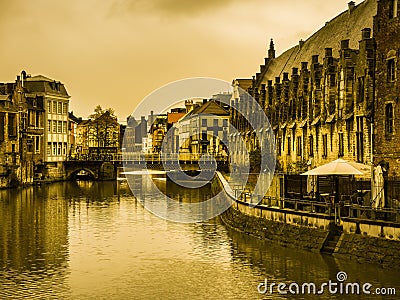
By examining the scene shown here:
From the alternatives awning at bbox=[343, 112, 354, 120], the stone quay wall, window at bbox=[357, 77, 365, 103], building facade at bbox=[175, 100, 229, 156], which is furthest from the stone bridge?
the stone quay wall

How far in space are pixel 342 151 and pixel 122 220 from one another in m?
17.2

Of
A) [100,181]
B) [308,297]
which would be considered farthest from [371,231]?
[100,181]

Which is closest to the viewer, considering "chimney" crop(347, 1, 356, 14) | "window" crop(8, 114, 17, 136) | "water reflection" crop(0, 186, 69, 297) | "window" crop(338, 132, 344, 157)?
"water reflection" crop(0, 186, 69, 297)

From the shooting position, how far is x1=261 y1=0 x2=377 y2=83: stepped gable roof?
198 ft

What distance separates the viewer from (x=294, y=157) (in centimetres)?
6588

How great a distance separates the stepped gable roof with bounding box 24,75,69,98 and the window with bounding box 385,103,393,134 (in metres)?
71.4

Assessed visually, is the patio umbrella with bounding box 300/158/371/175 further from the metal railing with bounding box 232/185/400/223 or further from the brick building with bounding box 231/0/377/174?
the brick building with bounding box 231/0/377/174

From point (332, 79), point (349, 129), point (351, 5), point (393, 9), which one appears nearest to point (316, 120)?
point (332, 79)

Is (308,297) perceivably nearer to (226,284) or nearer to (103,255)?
(226,284)

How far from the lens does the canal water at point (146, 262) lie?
1118 inches

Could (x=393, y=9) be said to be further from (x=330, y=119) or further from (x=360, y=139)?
(x=330, y=119)

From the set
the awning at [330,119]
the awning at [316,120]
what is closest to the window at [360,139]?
the awning at [330,119]

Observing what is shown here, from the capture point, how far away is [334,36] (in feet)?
225

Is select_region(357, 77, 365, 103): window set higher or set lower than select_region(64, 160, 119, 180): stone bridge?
higher
